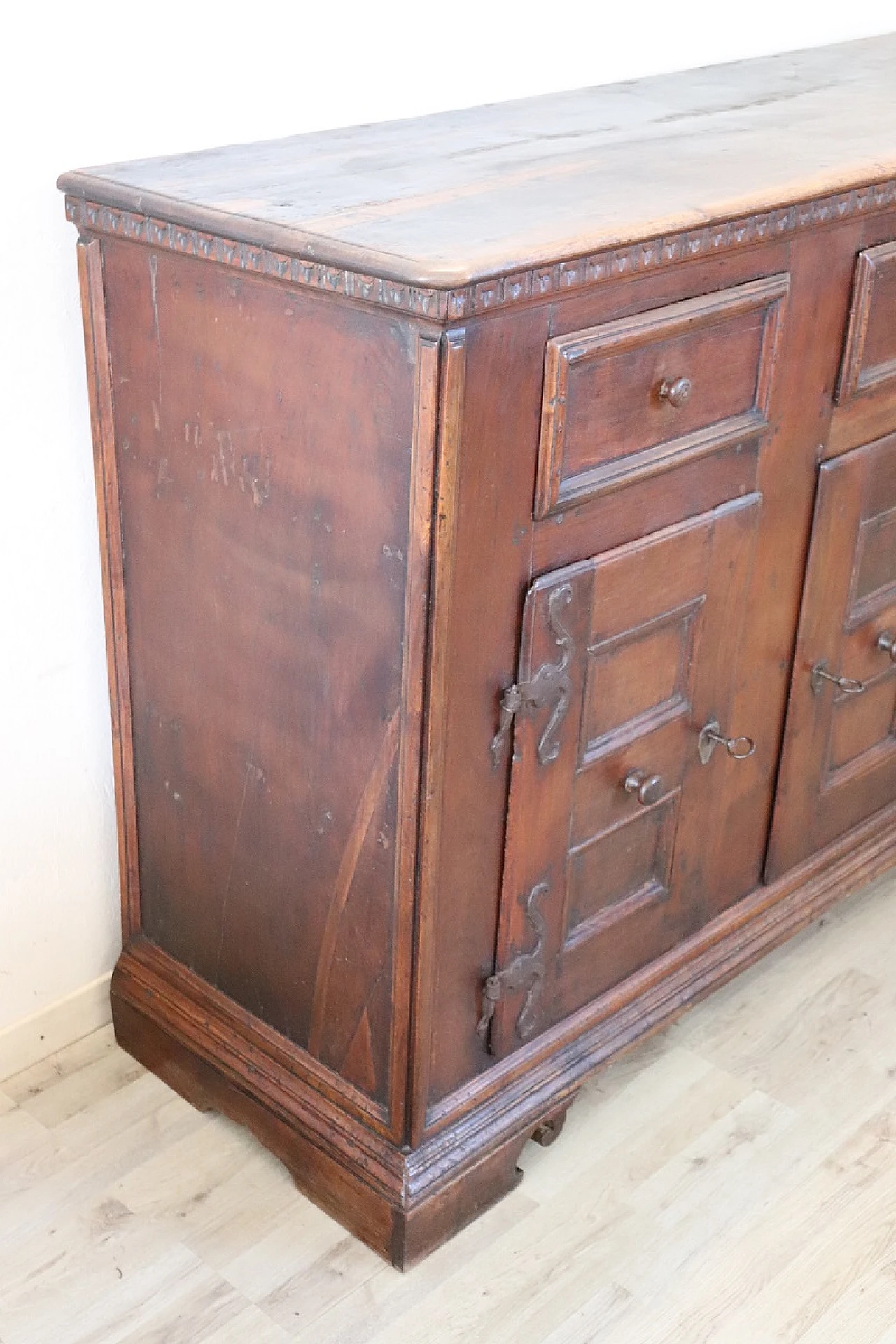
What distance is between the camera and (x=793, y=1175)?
5.70ft

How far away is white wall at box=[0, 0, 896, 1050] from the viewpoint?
1.52 m

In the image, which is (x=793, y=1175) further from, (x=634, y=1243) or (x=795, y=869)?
(x=795, y=869)

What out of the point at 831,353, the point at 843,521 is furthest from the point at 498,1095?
the point at 831,353

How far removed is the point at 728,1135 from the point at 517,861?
510 mm

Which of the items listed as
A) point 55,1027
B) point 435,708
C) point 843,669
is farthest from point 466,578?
point 55,1027

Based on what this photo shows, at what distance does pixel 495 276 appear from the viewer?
119 centimetres

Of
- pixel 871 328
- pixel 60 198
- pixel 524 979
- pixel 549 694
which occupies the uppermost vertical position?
pixel 60 198

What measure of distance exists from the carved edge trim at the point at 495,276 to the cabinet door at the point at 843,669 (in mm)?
325

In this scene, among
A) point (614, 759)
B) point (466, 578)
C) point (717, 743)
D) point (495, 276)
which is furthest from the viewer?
point (717, 743)

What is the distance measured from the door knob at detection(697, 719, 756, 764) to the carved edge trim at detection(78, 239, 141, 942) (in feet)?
2.10

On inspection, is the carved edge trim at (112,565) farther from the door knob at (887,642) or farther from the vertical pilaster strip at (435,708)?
the door knob at (887,642)

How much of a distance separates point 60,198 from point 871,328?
2.84 ft

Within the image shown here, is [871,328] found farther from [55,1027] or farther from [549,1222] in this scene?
[55,1027]

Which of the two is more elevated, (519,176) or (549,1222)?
(519,176)
